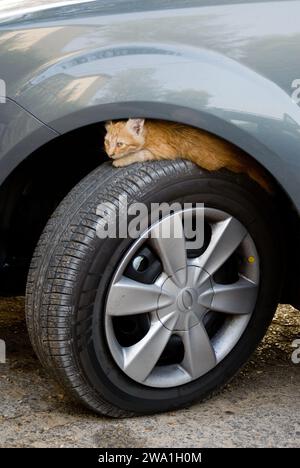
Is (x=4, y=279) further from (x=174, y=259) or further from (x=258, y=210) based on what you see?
(x=258, y=210)

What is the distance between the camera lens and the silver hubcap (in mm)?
2705

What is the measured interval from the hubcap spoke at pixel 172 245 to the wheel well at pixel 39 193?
39cm

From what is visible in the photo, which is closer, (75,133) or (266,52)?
(266,52)

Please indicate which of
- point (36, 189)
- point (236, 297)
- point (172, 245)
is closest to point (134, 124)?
point (172, 245)

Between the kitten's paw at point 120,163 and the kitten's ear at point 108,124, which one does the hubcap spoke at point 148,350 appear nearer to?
the kitten's paw at point 120,163

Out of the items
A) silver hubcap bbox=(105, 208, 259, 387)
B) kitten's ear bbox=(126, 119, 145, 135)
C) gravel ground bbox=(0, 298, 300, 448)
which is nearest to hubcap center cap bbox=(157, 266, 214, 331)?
silver hubcap bbox=(105, 208, 259, 387)

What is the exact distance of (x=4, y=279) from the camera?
3031 mm

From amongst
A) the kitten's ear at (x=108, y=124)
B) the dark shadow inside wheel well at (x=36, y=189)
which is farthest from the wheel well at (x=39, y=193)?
the kitten's ear at (x=108, y=124)

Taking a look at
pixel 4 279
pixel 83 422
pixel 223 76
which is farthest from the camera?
pixel 4 279

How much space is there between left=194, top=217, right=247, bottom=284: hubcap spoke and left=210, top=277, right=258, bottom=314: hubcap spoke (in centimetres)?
8

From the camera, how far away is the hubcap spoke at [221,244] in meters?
2.79

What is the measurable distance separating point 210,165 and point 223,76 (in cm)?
28

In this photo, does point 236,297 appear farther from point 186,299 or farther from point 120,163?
point 120,163
